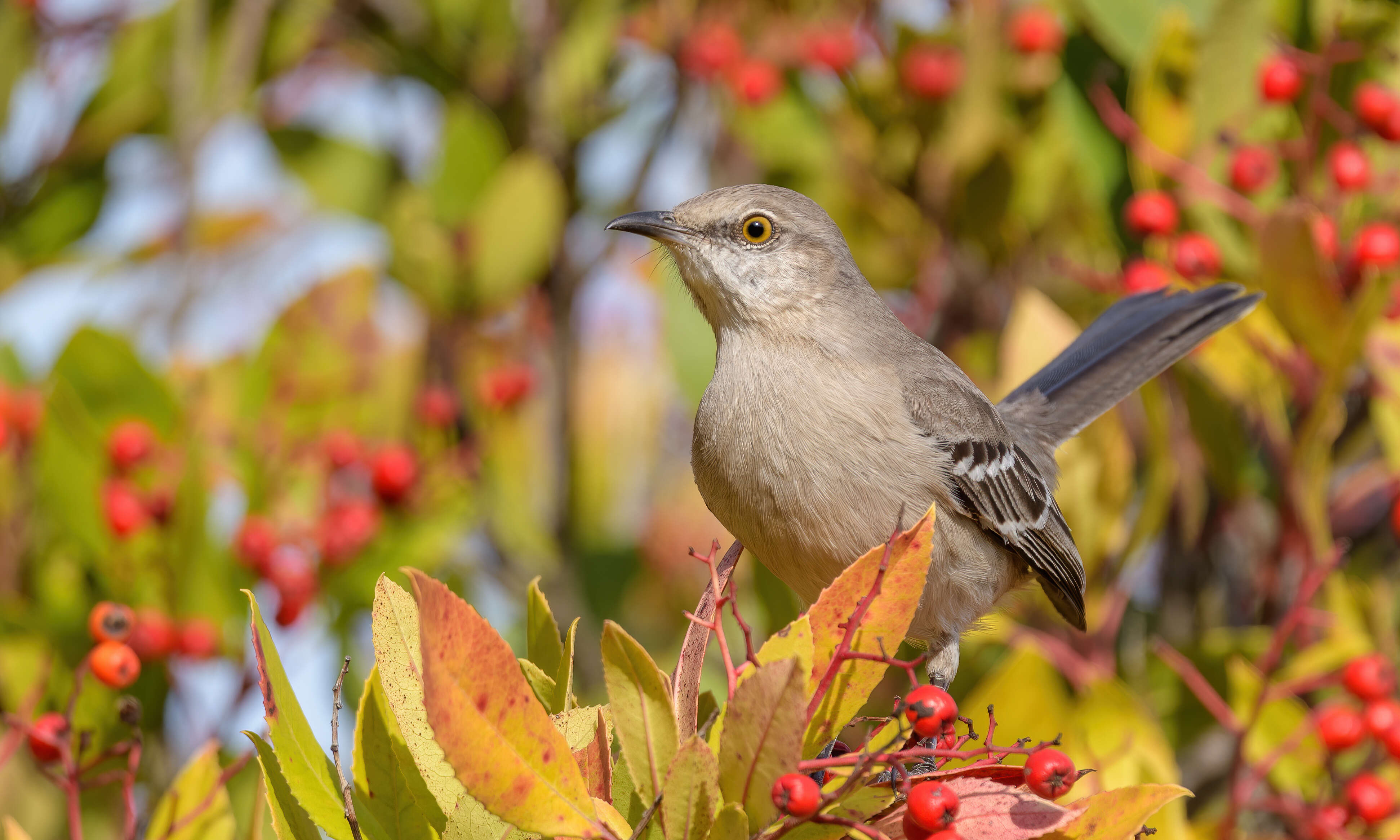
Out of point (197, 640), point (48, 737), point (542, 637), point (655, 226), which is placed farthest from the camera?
point (197, 640)

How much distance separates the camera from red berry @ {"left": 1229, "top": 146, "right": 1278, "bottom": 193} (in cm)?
388

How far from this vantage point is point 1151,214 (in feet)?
12.8

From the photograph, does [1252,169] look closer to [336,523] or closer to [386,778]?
[336,523]

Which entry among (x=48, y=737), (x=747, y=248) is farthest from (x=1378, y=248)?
(x=48, y=737)

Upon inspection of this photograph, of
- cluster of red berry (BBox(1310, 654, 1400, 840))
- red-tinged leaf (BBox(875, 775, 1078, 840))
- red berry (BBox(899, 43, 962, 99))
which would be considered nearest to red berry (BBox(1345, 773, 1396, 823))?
cluster of red berry (BBox(1310, 654, 1400, 840))

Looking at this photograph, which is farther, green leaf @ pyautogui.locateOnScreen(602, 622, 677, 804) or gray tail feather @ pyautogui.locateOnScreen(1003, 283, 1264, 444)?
gray tail feather @ pyautogui.locateOnScreen(1003, 283, 1264, 444)

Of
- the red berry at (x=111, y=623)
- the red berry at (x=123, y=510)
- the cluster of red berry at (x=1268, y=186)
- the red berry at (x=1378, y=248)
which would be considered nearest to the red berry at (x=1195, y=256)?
→ the cluster of red berry at (x=1268, y=186)

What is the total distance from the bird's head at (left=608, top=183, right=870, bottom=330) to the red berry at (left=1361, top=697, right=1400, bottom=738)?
1.78 m

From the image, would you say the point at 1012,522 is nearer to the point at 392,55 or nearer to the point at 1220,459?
the point at 1220,459

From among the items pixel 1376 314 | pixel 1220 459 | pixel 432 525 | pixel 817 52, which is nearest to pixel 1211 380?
pixel 1220 459

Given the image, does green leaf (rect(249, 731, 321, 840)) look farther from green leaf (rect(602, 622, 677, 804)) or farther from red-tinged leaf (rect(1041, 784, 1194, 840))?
red-tinged leaf (rect(1041, 784, 1194, 840))

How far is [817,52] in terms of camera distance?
495cm

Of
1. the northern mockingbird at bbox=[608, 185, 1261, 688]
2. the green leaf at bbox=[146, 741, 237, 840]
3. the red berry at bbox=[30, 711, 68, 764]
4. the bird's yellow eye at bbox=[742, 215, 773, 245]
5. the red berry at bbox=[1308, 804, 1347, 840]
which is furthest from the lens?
the bird's yellow eye at bbox=[742, 215, 773, 245]

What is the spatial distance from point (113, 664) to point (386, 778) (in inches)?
33.4
